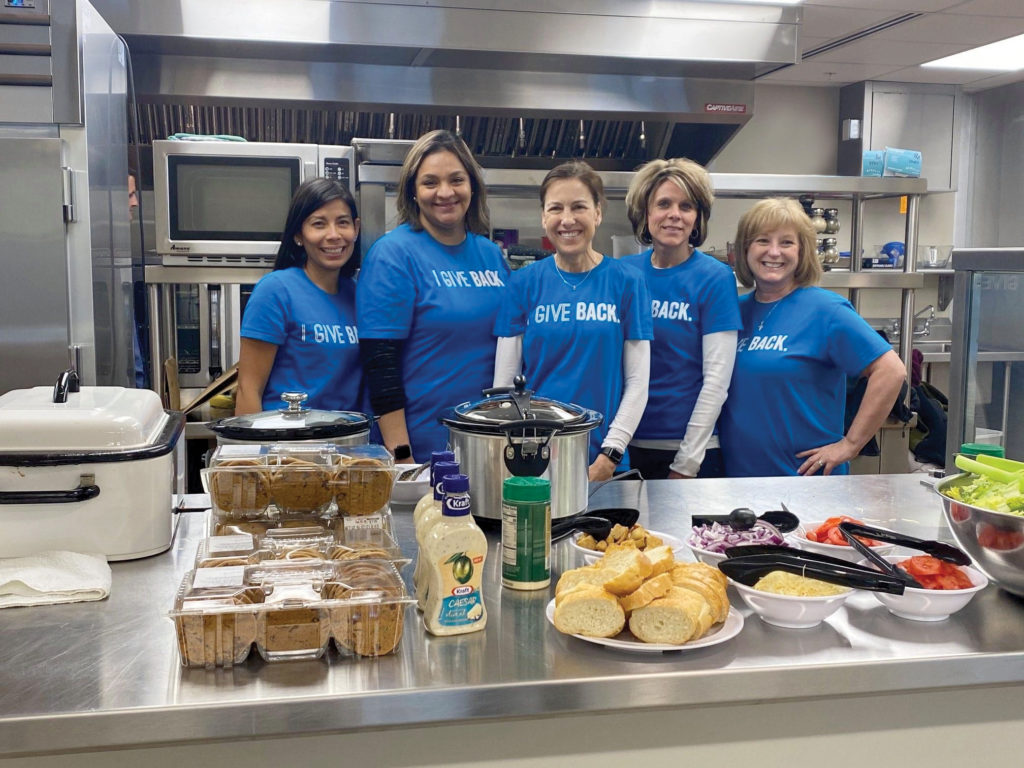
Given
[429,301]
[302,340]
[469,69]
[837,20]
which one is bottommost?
[302,340]

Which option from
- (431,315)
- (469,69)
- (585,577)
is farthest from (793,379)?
(469,69)

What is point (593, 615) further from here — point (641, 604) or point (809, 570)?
point (809, 570)

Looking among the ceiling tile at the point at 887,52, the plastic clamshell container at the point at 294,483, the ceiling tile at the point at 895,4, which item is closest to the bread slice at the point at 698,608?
the plastic clamshell container at the point at 294,483

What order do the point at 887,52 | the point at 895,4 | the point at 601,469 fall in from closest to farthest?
the point at 601,469
the point at 895,4
the point at 887,52

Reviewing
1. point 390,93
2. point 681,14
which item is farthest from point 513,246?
point 681,14

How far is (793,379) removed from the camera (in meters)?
2.80

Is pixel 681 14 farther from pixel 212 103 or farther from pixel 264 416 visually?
pixel 264 416

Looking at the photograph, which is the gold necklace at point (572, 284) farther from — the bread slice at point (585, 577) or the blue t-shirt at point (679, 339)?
the bread slice at point (585, 577)

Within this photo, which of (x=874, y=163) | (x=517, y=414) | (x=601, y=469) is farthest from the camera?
(x=874, y=163)

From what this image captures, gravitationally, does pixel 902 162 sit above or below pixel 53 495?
above

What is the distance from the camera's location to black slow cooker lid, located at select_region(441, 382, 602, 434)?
1.68 m

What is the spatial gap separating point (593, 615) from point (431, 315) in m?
1.61

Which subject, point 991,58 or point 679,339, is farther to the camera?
point 991,58

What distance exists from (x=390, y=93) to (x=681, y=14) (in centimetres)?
141
